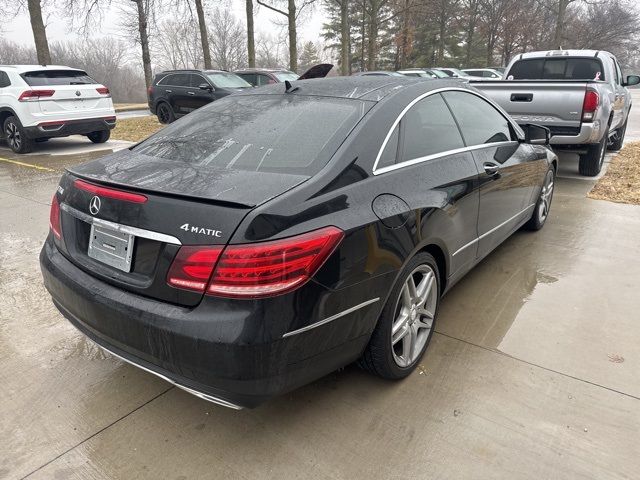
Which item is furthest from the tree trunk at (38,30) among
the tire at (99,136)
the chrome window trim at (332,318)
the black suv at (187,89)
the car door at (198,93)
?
the chrome window trim at (332,318)

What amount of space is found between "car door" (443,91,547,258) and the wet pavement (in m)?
0.54

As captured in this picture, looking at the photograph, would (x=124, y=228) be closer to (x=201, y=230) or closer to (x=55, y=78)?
(x=201, y=230)

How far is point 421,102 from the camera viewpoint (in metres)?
2.81

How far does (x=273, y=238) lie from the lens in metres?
1.81

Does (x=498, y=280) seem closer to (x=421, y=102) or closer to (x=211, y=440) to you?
(x=421, y=102)

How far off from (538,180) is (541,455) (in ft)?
9.51

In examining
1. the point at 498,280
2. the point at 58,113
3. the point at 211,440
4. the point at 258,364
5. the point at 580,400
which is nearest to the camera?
the point at 258,364

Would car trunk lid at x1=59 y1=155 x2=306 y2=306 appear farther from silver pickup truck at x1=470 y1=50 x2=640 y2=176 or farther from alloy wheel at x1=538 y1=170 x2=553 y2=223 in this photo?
silver pickup truck at x1=470 y1=50 x2=640 y2=176

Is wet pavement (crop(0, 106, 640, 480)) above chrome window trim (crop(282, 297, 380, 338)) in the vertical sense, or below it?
below

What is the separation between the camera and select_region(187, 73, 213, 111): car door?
12.5 meters

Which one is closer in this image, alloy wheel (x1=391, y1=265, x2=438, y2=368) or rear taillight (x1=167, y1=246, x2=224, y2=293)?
rear taillight (x1=167, y1=246, x2=224, y2=293)

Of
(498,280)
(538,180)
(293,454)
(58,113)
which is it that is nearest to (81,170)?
(293,454)

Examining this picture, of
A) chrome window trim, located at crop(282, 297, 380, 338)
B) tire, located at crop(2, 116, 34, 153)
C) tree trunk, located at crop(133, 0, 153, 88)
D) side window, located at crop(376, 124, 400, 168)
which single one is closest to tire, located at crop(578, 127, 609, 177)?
side window, located at crop(376, 124, 400, 168)

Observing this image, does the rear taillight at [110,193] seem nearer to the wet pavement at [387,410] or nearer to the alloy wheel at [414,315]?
the wet pavement at [387,410]
